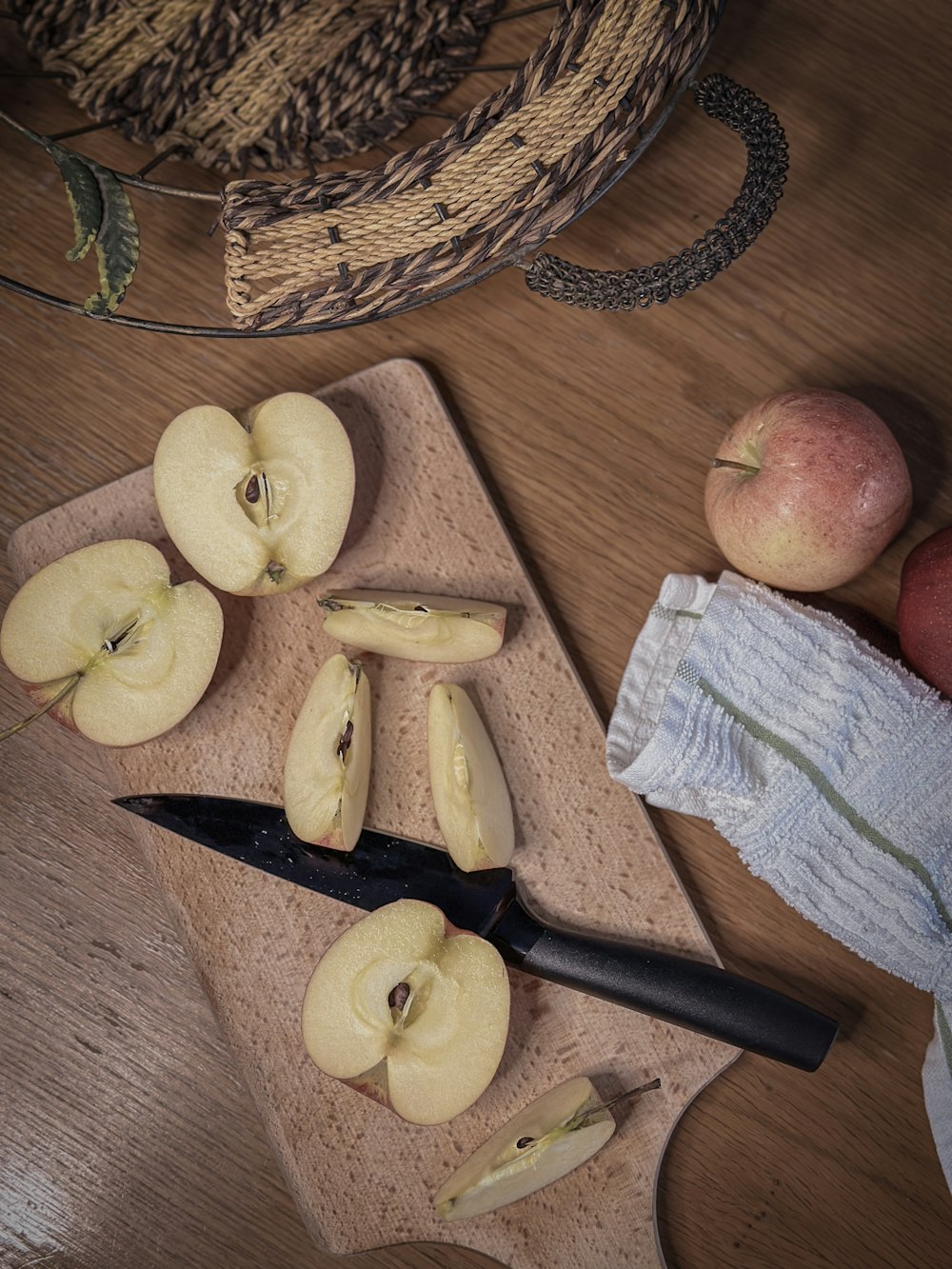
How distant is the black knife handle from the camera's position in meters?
0.81

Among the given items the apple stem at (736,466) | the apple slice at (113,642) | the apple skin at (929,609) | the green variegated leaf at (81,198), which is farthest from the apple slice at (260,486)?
the apple skin at (929,609)

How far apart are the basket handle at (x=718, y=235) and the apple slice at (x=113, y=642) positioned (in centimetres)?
38

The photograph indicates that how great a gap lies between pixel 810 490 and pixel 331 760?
0.43 m

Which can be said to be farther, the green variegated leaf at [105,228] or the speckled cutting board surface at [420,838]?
the speckled cutting board surface at [420,838]

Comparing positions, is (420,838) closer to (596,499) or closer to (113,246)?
(596,499)

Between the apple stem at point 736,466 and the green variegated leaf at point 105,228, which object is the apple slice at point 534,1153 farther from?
the green variegated leaf at point 105,228

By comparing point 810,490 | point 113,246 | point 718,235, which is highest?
point 718,235

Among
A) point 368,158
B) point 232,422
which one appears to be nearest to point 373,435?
point 232,422

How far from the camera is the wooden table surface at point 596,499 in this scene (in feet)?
2.92

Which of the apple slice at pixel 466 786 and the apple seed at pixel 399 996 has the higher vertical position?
the apple slice at pixel 466 786

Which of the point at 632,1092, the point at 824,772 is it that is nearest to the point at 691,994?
the point at 632,1092

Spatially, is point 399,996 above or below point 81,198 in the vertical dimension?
below

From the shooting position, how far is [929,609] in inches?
31.9

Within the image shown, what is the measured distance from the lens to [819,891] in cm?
84
